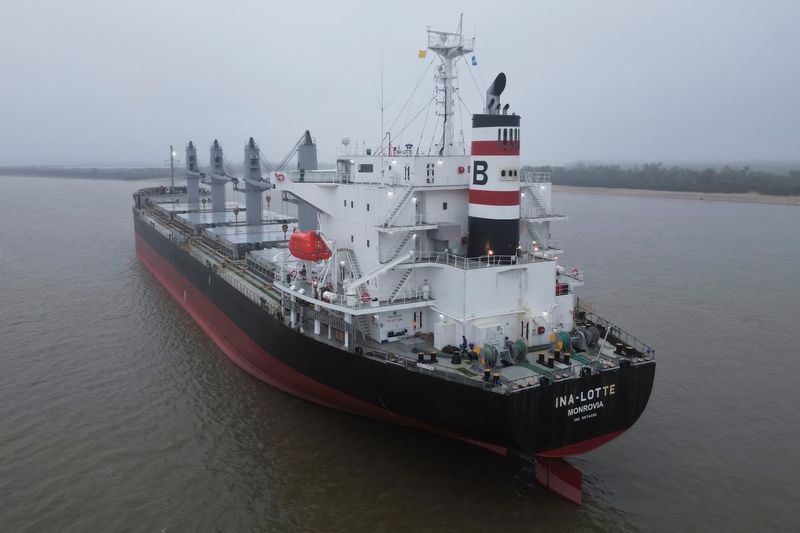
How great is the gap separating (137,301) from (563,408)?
69.1ft

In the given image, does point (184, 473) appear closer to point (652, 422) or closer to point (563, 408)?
point (563, 408)

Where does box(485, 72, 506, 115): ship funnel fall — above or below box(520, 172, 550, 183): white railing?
above

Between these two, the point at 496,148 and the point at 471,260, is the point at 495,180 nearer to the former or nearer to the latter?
the point at 496,148

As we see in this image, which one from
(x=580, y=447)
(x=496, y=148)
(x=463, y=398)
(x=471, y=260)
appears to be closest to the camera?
(x=463, y=398)

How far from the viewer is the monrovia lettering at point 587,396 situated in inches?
448

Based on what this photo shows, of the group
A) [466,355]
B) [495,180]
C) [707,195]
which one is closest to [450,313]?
[466,355]

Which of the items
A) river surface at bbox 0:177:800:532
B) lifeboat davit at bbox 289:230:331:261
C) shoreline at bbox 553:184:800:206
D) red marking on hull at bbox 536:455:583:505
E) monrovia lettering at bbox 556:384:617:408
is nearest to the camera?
river surface at bbox 0:177:800:532

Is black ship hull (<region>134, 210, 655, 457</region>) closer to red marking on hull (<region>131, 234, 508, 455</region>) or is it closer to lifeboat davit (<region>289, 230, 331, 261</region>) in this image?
red marking on hull (<region>131, 234, 508, 455</region>)

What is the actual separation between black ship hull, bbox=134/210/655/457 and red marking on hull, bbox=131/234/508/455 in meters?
0.05

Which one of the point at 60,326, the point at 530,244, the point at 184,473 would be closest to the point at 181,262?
the point at 60,326

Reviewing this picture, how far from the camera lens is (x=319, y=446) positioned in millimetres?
13578

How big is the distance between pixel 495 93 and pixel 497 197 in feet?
8.11

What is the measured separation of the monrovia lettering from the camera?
37.3ft

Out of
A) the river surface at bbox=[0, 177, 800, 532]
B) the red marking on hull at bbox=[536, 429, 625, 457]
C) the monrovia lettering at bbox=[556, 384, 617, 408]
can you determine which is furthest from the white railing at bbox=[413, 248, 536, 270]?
the red marking on hull at bbox=[536, 429, 625, 457]
